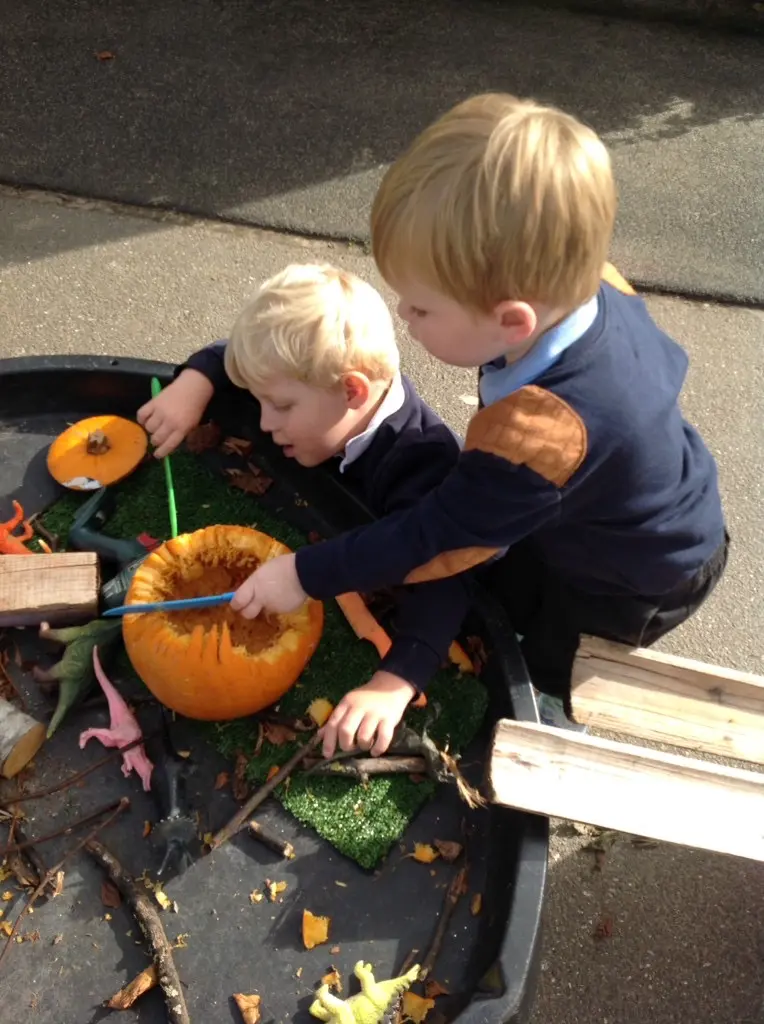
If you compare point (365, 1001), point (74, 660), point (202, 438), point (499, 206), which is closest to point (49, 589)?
point (74, 660)

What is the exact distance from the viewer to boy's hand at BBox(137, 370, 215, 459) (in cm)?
192

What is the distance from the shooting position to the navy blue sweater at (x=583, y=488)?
1.25 meters

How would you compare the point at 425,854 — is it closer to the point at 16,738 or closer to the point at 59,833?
the point at 59,833

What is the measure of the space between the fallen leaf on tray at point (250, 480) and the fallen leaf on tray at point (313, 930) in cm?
91

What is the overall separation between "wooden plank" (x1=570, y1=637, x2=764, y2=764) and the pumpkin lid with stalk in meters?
1.04

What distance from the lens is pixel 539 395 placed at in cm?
123

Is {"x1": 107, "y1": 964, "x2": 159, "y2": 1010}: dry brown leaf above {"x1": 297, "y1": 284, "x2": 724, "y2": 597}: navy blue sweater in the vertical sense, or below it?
below

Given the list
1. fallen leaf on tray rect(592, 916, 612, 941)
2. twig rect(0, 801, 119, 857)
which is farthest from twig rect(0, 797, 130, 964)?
fallen leaf on tray rect(592, 916, 612, 941)

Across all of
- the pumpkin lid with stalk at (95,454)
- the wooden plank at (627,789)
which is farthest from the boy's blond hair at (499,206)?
the pumpkin lid with stalk at (95,454)

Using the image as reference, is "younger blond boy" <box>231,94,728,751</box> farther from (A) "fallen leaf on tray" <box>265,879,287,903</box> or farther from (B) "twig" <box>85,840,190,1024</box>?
(B) "twig" <box>85,840,190,1024</box>

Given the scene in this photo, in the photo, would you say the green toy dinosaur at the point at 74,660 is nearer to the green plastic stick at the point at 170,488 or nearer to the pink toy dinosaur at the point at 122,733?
the pink toy dinosaur at the point at 122,733

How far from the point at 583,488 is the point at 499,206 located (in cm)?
46

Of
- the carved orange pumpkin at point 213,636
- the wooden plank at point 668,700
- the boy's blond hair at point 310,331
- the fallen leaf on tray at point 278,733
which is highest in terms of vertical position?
the boy's blond hair at point 310,331

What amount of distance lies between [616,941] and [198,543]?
112 cm
